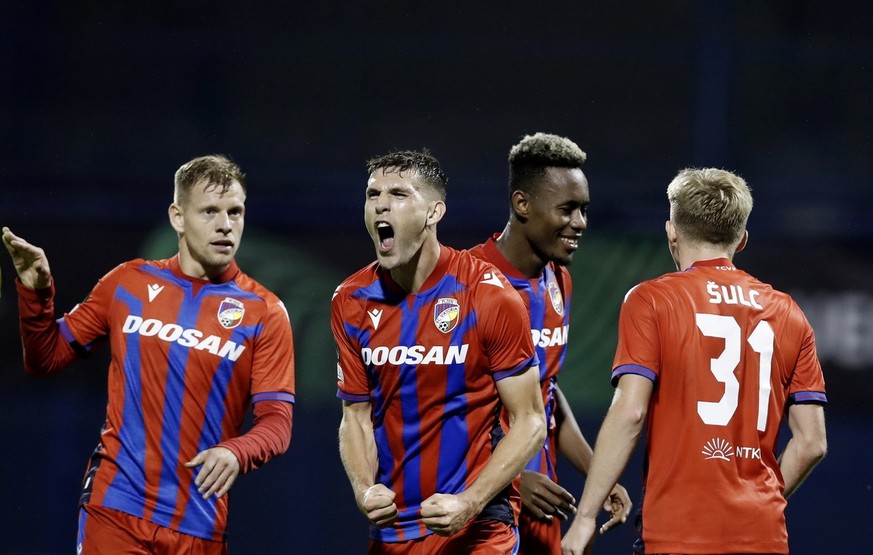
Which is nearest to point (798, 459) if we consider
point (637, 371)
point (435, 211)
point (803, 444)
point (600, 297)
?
point (803, 444)

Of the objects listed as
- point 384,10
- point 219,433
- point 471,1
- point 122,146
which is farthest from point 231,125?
point 219,433

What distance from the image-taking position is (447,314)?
3.38 metres

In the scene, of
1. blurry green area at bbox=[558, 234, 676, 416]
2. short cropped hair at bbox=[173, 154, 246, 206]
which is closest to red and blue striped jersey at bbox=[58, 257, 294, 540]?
short cropped hair at bbox=[173, 154, 246, 206]

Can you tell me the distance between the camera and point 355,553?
279 inches

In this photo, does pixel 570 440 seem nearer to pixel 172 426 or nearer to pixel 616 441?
pixel 616 441

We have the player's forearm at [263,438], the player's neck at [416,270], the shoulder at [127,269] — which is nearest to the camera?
the player's neck at [416,270]

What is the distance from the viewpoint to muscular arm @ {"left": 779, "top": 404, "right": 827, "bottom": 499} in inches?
128

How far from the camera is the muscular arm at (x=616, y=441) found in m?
3.11

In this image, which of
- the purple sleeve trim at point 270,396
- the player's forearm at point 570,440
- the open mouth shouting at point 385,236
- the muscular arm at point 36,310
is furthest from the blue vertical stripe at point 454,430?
the muscular arm at point 36,310

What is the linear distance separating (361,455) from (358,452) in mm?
13

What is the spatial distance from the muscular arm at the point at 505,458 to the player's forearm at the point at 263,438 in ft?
2.57

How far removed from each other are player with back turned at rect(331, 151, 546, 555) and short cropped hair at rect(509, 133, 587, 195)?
93 centimetres

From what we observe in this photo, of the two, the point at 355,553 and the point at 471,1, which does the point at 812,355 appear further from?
the point at 471,1

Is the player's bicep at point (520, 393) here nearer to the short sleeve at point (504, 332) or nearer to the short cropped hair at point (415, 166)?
the short sleeve at point (504, 332)
